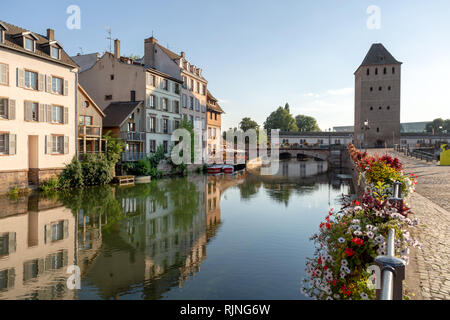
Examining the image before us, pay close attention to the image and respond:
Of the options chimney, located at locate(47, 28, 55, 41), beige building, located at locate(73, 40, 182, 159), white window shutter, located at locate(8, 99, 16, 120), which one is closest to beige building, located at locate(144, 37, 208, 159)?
beige building, located at locate(73, 40, 182, 159)

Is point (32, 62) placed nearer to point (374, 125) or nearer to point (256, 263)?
point (256, 263)

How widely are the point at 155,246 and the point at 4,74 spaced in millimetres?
18254

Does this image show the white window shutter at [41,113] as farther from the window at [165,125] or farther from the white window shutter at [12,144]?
the window at [165,125]

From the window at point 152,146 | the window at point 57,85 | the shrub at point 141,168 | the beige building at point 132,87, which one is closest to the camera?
the window at point 57,85

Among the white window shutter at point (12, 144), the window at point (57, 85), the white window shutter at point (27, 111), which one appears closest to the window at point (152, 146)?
the window at point (57, 85)

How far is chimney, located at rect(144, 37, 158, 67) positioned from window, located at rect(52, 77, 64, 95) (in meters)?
18.3

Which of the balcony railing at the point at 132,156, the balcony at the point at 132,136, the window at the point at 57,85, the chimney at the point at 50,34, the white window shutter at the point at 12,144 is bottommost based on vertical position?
the balcony railing at the point at 132,156

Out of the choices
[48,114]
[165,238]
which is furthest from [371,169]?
[48,114]

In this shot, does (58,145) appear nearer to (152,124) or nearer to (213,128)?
(152,124)

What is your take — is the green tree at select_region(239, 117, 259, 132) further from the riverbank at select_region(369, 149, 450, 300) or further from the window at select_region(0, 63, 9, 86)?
the riverbank at select_region(369, 149, 450, 300)

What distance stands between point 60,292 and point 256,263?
5479 millimetres

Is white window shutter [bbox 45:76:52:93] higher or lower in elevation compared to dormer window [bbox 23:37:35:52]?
lower

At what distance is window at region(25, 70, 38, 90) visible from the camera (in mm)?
24156

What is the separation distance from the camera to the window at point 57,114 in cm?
2639
